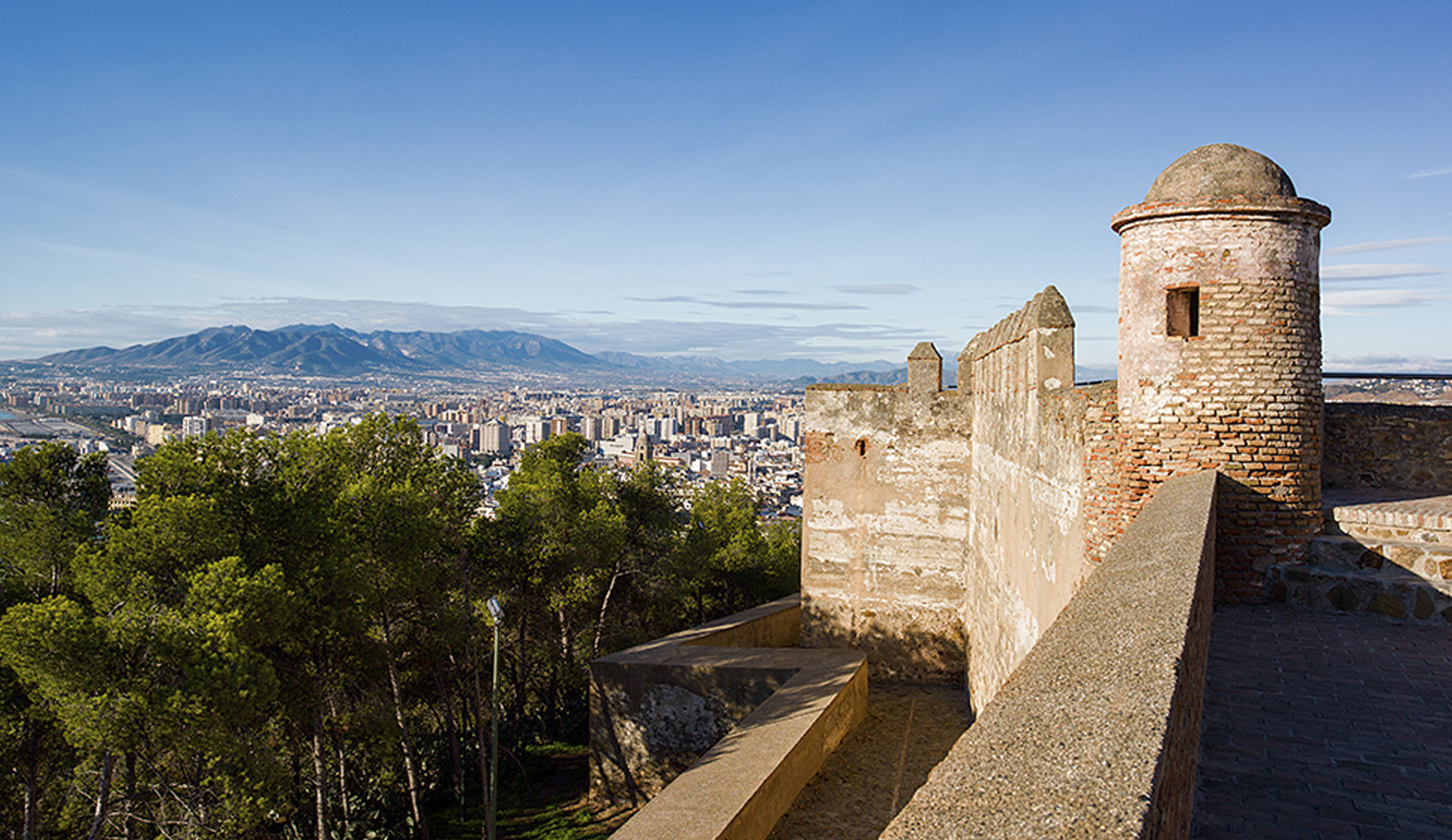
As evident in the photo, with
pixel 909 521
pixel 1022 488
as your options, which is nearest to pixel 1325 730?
→ pixel 1022 488

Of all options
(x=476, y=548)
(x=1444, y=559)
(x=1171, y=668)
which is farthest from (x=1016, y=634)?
(x=476, y=548)

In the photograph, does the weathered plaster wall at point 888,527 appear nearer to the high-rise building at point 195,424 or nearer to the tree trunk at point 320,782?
the tree trunk at point 320,782

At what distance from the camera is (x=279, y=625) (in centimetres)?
931

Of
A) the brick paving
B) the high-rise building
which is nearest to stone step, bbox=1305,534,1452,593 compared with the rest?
the brick paving

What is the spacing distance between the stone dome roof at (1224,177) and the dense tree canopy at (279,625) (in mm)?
8583

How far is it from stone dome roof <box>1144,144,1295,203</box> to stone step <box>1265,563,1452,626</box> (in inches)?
83.7

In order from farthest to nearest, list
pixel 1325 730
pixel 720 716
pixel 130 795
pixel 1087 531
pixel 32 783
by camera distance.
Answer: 1. pixel 720 716
2. pixel 32 783
3. pixel 130 795
4. pixel 1087 531
5. pixel 1325 730

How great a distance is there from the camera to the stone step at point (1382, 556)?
15.6ft

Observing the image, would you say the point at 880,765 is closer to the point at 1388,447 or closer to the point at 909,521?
the point at 909,521

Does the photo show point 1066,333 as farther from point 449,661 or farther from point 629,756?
point 449,661

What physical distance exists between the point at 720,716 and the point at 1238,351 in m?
6.73

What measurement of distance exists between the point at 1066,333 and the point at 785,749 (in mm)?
Answer: 3952

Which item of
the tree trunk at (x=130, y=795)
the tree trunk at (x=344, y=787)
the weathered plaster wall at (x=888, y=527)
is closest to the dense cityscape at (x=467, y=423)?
the weathered plaster wall at (x=888, y=527)

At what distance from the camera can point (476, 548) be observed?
14.7 metres
